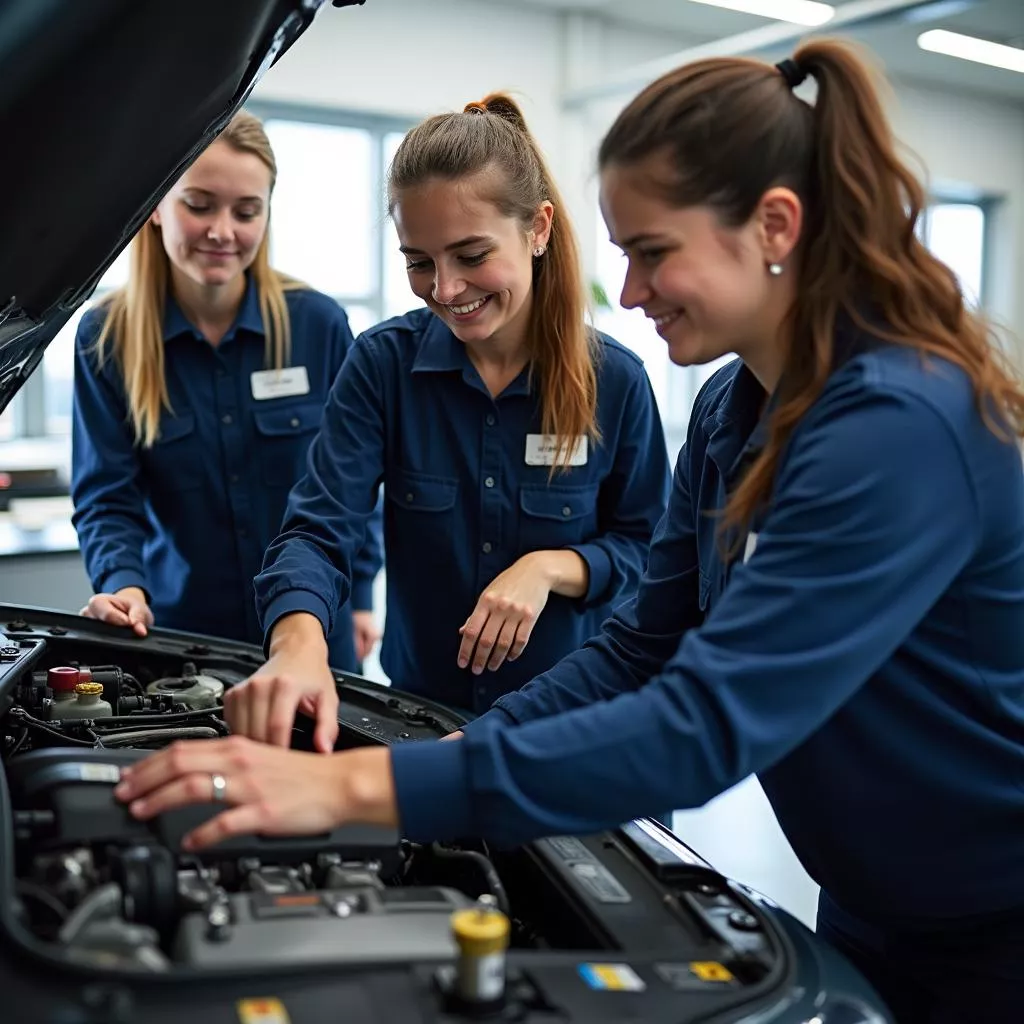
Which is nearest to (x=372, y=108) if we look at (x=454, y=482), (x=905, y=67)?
(x=905, y=67)

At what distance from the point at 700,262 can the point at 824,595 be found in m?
0.29

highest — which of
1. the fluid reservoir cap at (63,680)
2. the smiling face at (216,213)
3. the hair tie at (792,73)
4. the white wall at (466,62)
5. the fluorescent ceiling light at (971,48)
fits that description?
the fluorescent ceiling light at (971,48)

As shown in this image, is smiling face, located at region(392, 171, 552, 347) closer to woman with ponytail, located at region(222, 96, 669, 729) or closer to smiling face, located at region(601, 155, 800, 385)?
woman with ponytail, located at region(222, 96, 669, 729)

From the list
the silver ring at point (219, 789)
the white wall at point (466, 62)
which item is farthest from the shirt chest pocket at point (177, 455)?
the white wall at point (466, 62)

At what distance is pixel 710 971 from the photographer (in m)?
0.93

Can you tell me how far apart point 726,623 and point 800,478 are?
0.13 meters

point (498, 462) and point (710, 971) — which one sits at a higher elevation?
point (498, 462)

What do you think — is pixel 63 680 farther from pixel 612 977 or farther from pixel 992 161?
pixel 992 161

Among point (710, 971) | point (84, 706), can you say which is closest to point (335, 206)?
point (84, 706)

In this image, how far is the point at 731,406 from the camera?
119 cm

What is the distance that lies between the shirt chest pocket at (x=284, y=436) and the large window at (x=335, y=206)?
384 cm

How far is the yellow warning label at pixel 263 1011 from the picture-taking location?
0.77 m

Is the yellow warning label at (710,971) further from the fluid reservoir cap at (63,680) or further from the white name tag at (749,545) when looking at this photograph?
the fluid reservoir cap at (63,680)

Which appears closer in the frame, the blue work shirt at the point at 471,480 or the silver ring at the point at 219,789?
the silver ring at the point at 219,789
